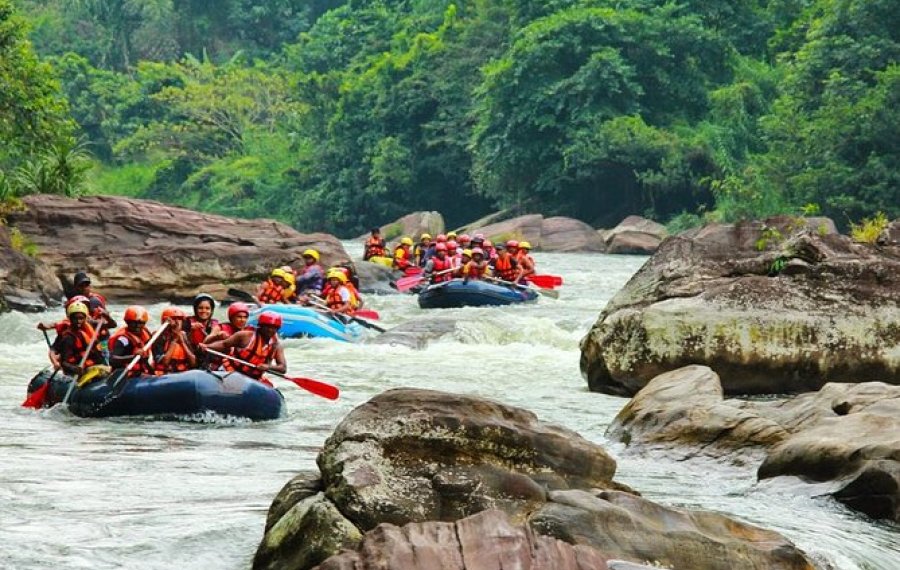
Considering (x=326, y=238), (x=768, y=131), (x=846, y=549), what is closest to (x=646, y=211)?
(x=768, y=131)

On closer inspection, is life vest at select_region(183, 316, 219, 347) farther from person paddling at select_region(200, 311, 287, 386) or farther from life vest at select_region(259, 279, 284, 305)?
life vest at select_region(259, 279, 284, 305)

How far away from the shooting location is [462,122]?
49562 mm

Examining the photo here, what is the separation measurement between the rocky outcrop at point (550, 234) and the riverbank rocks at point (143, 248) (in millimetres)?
15611

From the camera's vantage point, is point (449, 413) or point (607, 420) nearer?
point (449, 413)

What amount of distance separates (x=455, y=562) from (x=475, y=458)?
136 cm

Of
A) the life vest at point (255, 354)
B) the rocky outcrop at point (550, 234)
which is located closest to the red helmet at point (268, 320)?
the life vest at point (255, 354)

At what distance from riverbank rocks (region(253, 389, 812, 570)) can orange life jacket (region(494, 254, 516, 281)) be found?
16.1m

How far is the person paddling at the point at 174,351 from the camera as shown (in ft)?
38.3

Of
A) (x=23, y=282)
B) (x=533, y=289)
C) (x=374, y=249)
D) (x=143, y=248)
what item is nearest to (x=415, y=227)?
(x=374, y=249)

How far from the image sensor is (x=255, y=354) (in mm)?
11984

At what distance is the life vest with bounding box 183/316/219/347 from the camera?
12180mm

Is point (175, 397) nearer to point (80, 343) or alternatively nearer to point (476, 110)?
point (80, 343)

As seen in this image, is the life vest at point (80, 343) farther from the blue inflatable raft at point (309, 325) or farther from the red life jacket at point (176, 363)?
the blue inflatable raft at point (309, 325)

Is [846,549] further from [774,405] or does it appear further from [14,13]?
[14,13]
